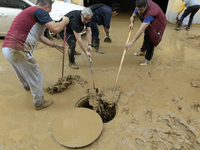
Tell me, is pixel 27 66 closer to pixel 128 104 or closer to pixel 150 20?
pixel 128 104

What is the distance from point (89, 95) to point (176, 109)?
159 centimetres

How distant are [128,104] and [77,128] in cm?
104

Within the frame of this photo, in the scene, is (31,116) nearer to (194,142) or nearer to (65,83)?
(65,83)

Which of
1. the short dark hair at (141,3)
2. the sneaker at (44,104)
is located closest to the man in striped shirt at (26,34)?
the sneaker at (44,104)

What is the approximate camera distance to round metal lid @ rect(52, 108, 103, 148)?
191cm

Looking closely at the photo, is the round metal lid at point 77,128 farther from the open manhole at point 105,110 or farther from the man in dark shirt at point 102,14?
the man in dark shirt at point 102,14

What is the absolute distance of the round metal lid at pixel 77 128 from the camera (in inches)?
75.3

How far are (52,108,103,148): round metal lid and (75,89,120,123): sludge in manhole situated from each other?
0.31 meters

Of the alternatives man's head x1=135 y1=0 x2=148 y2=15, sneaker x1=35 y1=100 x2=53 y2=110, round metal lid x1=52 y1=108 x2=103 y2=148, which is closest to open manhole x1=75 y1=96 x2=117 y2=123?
round metal lid x1=52 y1=108 x2=103 y2=148

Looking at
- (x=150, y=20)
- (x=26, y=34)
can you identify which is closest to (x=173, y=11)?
(x=150, y=20)

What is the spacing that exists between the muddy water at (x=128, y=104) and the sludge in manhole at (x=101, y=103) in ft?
0.38

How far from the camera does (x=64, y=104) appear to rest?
8.44 feet

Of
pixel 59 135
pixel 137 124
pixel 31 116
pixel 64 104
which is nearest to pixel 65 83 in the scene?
pixel 64 104

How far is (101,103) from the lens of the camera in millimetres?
2693
